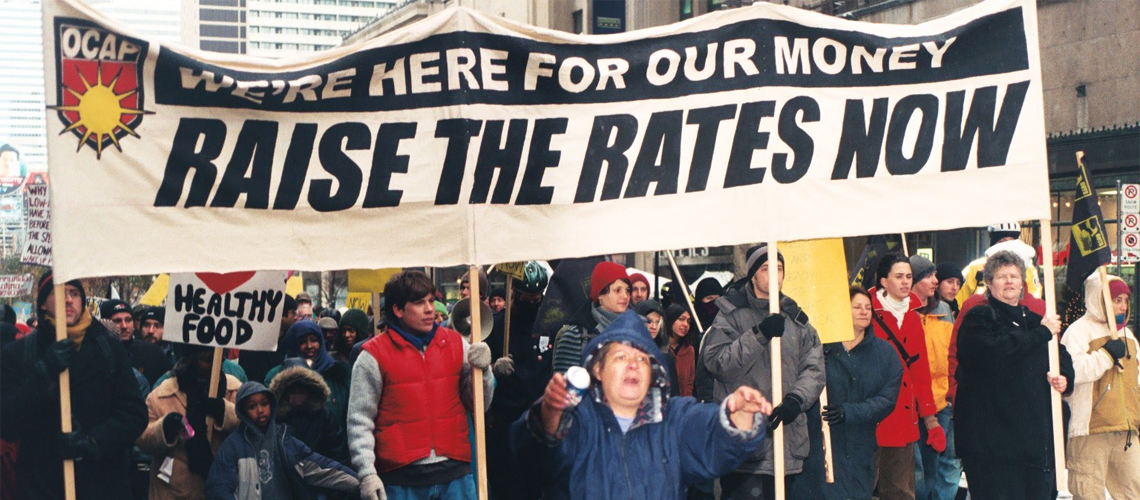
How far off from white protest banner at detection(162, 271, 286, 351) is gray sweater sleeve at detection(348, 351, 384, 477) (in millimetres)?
1833

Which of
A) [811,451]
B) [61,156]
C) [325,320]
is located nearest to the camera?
[61,156]

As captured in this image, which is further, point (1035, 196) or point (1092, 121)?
point (1092, 121)

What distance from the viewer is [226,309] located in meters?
8.14

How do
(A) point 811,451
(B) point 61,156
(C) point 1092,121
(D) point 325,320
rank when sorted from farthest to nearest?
1. (C) point 1092,121
2. (D) point 325,320
3. (A) point 811,451
4. (B) point 61,156

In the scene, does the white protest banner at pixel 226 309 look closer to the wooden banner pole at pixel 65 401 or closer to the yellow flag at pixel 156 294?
the wooden banner pole at pixel 65 401

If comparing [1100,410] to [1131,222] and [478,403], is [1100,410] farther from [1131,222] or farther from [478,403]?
[1131,222]

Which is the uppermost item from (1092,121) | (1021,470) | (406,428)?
(1092,121)

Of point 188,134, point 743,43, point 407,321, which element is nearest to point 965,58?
point 743,43

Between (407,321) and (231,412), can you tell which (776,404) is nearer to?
(407,321)

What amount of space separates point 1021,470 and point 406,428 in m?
3.69

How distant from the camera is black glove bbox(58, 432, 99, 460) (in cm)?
579

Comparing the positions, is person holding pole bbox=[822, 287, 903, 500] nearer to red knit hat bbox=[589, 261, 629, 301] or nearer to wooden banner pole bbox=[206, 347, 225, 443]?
red knit hat bbox=[589, 261, 629, 301]

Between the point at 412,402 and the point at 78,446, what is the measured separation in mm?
1600

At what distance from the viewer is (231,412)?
291 inches
